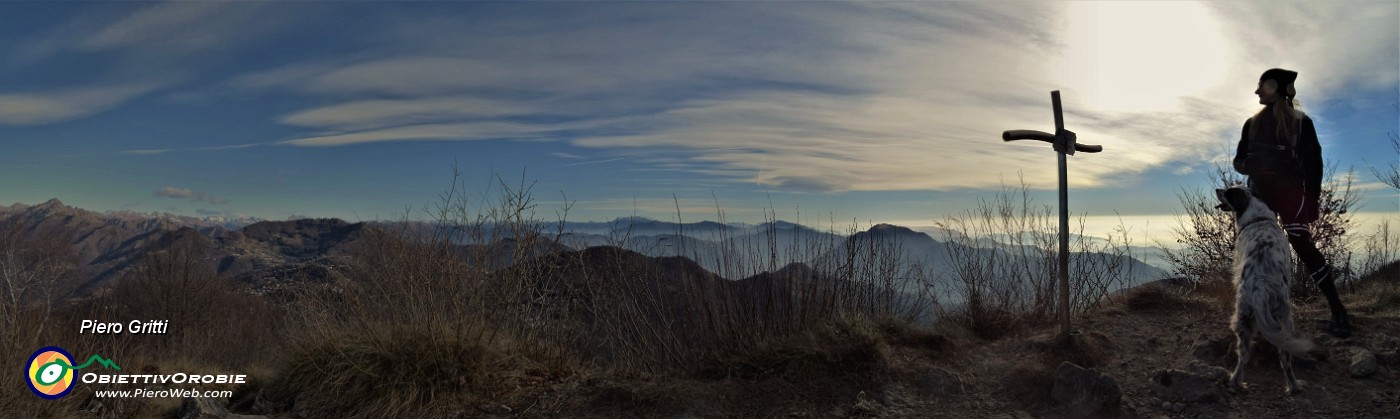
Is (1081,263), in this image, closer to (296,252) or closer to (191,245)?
(191,245)

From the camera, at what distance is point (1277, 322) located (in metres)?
4.21

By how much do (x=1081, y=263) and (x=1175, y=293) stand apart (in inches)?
34.5

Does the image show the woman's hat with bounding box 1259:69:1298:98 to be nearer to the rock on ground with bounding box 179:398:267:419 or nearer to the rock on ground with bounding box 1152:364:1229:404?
the rock on ground with bounding box 1152:364:1229:404

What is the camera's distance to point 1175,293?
6980mm

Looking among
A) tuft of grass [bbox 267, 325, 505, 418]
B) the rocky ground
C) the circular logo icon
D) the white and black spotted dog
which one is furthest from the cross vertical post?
the circular logo icon

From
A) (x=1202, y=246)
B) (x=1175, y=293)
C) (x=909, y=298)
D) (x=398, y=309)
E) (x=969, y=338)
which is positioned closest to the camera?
(x=398, y=309)

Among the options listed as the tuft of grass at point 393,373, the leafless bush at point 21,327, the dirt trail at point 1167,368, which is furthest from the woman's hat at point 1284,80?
the leafless bush at point 21,327

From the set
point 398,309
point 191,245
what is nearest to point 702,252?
point 398,309

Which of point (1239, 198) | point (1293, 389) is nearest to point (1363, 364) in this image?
point (1293, 389)

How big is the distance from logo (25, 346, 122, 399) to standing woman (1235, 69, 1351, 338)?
27.9 feet

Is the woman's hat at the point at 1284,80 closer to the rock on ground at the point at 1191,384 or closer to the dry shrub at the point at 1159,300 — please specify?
the rock on ground at the point at 1191,384

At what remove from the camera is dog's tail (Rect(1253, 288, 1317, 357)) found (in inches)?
164

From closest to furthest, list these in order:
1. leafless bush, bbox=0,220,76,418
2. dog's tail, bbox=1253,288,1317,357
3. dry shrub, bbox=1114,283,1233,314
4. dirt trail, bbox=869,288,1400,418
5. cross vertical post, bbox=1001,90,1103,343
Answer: dog's tail, bbox=1253,288,1317,357
dirt trail, bbox=869,288,1400,418
leafless bush, bbox=0,220,76,418
cross vertical post, bbox=1001,90,1103,343
dry shrub, bbox=1114,283,1233,314

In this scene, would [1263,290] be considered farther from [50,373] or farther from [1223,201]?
[50,373]
